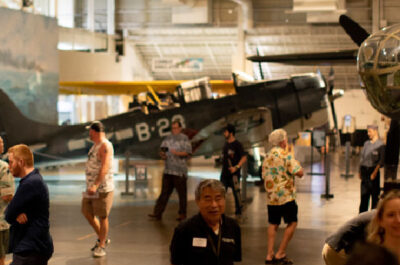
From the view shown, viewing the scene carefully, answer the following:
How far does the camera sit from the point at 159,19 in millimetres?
37156

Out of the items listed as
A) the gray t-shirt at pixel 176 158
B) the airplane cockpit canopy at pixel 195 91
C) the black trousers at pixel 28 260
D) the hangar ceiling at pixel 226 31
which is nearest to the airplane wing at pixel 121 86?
the hangar ceiling at pixel 226 31

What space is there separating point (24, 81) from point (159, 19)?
22462 millimetres

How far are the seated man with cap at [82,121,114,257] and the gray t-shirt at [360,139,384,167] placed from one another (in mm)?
4447

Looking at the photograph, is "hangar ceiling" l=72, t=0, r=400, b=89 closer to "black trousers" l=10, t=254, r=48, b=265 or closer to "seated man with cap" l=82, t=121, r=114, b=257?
"seated man with cap" l=82, t=121, r=114, b=257

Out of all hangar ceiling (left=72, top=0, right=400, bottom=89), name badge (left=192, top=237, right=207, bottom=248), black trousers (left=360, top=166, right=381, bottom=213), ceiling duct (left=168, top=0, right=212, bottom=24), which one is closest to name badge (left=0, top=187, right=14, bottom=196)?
name badge (left=192, top=237, right=207, bottom=248)

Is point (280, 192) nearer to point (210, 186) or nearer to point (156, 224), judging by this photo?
point (156, 224)

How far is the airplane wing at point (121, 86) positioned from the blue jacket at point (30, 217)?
832 inches

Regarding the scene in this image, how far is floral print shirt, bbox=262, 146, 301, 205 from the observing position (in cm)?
757

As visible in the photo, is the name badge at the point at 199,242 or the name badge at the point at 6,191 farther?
the name badge at the point at 6,191

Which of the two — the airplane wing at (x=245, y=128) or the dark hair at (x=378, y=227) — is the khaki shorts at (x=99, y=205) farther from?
the airplane wing at (x=245, y=128)

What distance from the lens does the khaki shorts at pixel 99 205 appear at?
7.94 metres

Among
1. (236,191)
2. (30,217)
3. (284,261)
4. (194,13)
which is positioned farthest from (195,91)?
(194,13)

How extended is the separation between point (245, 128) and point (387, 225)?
12256 millimetres

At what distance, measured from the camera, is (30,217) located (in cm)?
506
